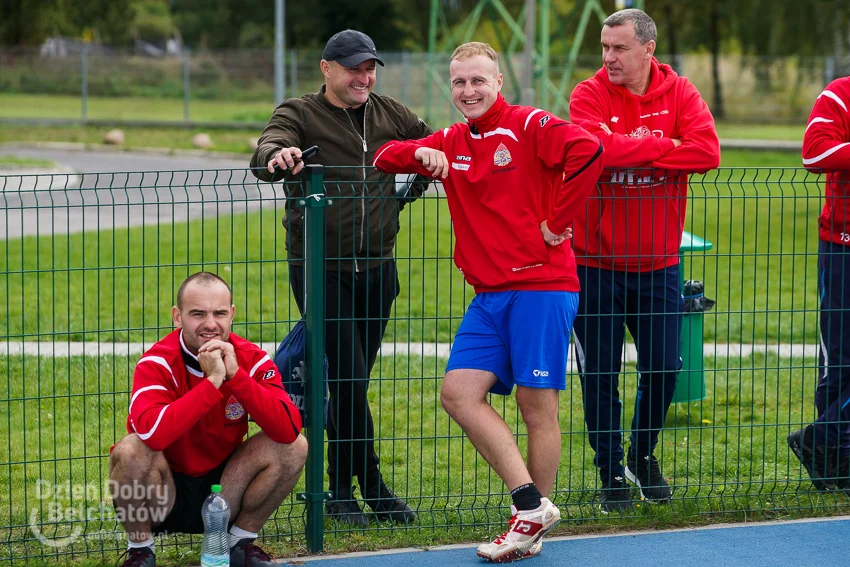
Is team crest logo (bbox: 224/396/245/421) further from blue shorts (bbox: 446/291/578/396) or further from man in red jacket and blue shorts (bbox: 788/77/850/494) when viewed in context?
man in red jacket and blue shorts (bbox: 788/77/850/494)

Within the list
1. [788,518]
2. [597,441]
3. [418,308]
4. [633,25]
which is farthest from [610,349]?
[418,308]

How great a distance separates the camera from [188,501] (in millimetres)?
4320

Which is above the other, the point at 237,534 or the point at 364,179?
the point at 364,179

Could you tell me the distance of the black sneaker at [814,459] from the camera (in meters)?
5.34

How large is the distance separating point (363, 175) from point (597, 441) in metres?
1.61

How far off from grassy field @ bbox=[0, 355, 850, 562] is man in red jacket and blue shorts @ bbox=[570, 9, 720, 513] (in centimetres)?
17

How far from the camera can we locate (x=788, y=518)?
514cm

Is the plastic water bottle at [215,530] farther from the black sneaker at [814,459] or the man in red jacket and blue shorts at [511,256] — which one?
the black sneaker at [814,459]

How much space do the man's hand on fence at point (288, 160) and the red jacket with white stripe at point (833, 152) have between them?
2271 millimetres

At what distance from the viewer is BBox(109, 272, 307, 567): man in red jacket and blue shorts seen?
161 inches

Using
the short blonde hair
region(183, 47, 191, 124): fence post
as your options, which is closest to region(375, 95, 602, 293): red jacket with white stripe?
the short blonde hair

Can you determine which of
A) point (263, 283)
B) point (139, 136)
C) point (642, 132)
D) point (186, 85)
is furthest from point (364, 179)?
point (186, 85)

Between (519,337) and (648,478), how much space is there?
3.84 feet

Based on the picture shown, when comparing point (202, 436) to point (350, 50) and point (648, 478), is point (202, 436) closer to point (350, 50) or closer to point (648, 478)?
point (350, 50)
